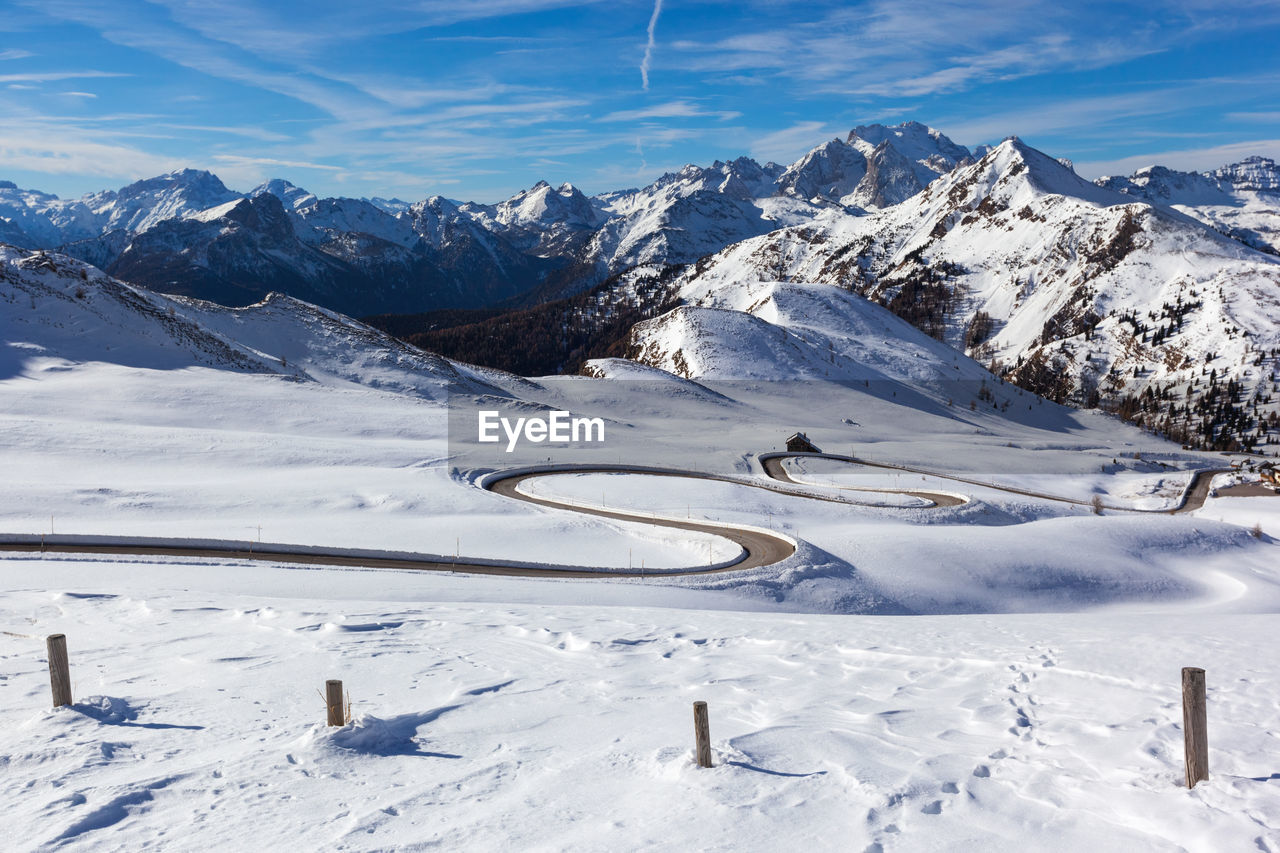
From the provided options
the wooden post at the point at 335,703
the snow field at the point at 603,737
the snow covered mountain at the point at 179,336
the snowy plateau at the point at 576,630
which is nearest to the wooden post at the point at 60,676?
the snow field at the point at 603,737

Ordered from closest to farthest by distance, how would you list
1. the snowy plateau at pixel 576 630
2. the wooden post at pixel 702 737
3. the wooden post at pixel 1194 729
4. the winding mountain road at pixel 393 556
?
the snowy plateau at pixel 576 630 → the wooden post at pixel 1194 729 → the wooden post at pixel 702 737 → the winding mountain road at pixel 393 556

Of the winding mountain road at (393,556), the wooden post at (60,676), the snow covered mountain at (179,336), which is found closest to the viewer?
the wooden post at (60,676)

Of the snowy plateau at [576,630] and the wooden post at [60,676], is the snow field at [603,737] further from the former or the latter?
the wooden post at [60,676]

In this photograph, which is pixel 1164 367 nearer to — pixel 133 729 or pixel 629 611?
pixel 629 611

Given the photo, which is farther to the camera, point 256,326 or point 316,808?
point 256,326

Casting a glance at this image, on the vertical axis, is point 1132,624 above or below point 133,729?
below

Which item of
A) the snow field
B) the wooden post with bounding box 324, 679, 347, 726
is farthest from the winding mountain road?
the wooden post with bounding box 324, 679, 347, 726

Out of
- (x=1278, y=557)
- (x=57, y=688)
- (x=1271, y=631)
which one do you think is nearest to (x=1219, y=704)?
(x=1271, y=631)

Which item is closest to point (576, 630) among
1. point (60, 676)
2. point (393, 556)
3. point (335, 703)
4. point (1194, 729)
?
point (335, 703)

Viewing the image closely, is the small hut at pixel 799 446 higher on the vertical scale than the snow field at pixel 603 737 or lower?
lower
